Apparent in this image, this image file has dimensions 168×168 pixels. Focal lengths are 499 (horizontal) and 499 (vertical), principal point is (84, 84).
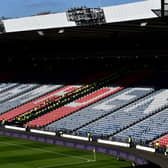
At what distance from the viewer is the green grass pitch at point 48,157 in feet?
102

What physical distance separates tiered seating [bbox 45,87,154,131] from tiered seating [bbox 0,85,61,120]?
8.63 meters

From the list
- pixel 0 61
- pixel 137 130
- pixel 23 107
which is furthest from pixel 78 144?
pixel 0 61

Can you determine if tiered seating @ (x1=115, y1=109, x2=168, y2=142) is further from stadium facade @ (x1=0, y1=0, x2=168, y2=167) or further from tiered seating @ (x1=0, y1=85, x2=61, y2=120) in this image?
tiered seating @ (x1=0, y1=85, x2=61, y2=120)

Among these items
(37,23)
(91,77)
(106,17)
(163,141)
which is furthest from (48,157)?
(91,77)

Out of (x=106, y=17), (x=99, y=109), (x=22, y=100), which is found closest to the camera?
(x=106, y=17)

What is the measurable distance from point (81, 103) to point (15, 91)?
15.6 meters

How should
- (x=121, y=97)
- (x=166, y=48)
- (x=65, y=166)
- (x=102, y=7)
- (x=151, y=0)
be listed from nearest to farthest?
1. (x=65, y=166)
2. (x=151, y=0)
3. (x=102, y=7)
4. (x=121, y=97)
5. (x=166, y=48)

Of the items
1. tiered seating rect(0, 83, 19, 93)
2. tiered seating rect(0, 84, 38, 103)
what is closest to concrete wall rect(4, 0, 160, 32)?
tiered seating rect(0, 84, 38, 103)

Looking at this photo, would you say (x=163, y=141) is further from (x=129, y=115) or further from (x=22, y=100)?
(x=22, y=100)

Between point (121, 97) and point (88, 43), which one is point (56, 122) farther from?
point (88, 43)

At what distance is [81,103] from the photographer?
50.9m

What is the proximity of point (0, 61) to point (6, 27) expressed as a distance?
105ft

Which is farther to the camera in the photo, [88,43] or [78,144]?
[88,43]

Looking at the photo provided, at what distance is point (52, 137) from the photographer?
42312 millimetres
